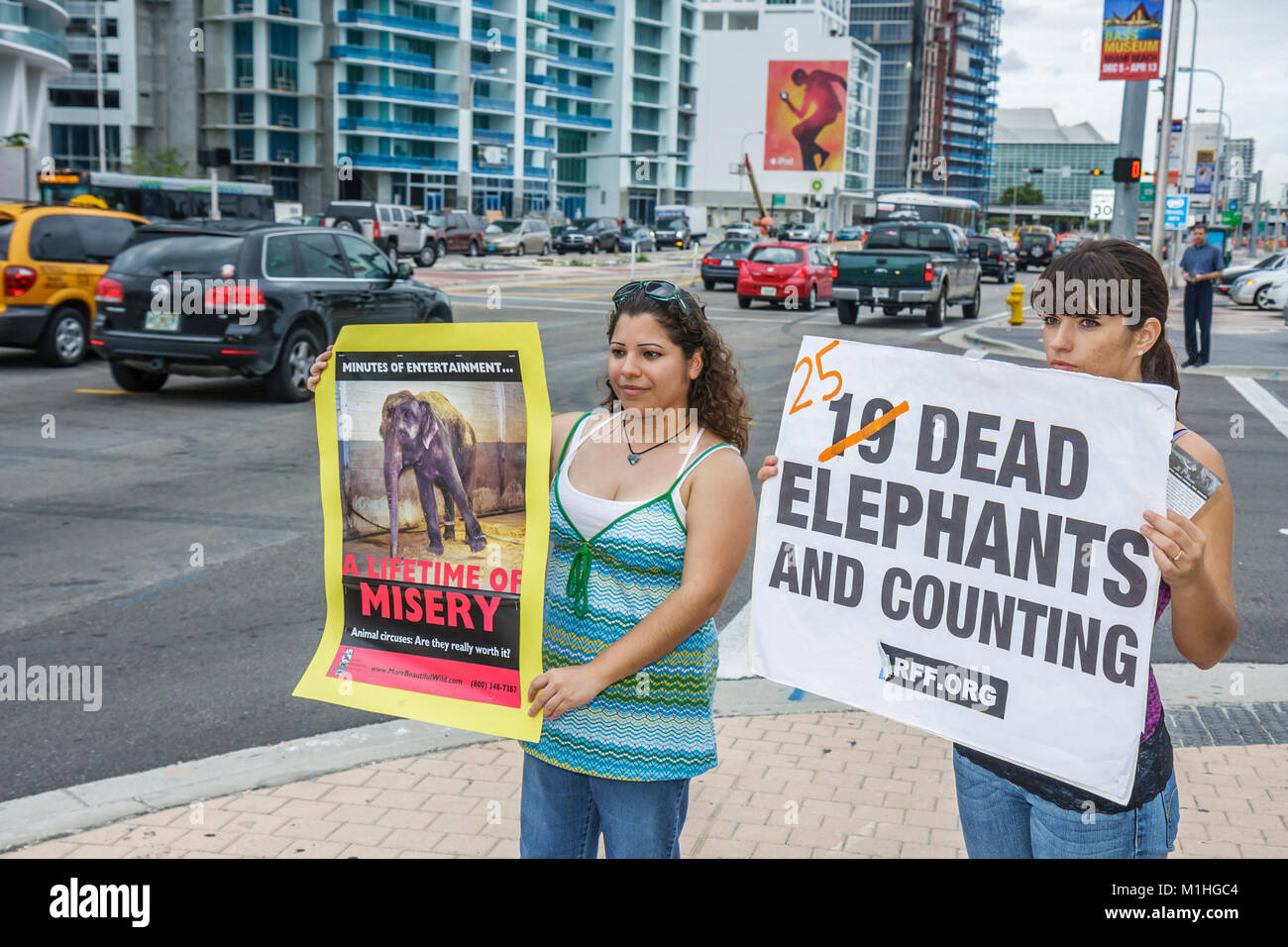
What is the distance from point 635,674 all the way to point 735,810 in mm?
1793

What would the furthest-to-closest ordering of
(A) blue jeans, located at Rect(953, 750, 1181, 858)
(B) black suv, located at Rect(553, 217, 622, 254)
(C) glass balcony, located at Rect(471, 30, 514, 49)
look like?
(C) glass balcony, located at Rect(471, 30, 514, 49), (B) black suv, located at Rect(553, 217, 622, 254), (A) blue jeans, located at Rect(953, 750, 1181, 858)

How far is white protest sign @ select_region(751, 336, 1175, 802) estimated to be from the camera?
2467 mm

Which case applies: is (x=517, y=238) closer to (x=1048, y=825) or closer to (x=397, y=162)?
(x=397, y=162)

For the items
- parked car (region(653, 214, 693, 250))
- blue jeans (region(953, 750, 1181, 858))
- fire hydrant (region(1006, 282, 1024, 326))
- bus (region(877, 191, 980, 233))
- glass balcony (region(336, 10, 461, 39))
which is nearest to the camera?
blue jeans (region(953, 750, 1181, 858))

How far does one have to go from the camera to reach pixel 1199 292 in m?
19.1

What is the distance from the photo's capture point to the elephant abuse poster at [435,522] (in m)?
2.68

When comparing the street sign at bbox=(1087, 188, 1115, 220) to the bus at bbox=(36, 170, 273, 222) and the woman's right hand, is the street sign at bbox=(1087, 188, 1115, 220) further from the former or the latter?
the woman's right hand

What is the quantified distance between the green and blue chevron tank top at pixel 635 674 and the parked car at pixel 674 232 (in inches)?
2657

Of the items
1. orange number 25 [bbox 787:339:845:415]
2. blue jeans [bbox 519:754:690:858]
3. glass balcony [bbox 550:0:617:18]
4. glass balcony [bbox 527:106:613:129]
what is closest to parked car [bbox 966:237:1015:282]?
orange number 25 [bbox 787:339:845:415]

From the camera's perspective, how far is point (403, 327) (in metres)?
2.76

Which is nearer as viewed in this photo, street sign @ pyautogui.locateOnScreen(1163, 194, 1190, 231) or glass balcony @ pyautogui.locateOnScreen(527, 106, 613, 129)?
street sign @ pyautogui.locateOnScreen(1163, 194, 1190, 231)

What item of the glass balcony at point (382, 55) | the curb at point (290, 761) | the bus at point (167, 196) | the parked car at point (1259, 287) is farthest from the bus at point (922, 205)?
the curb at point (290, 761)
